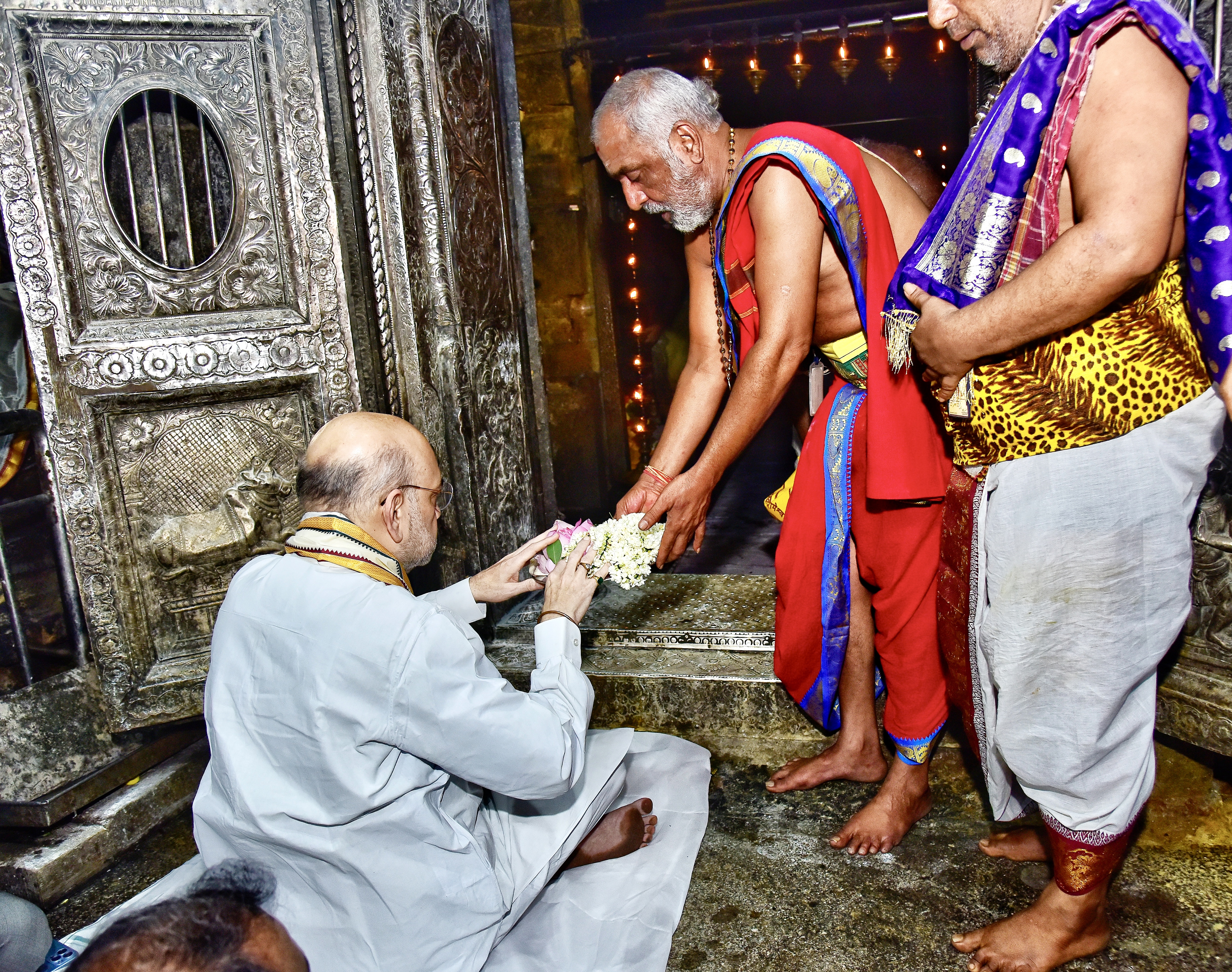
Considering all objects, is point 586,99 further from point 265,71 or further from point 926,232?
point 926,232

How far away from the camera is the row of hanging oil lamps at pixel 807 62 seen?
7.10 m

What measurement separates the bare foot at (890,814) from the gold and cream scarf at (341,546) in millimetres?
1545

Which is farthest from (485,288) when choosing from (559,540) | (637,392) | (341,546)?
(637,392)

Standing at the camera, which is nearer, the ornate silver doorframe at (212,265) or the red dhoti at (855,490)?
the red dhoti at (855,490)

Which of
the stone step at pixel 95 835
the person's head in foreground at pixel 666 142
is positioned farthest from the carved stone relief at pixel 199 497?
the person's head in foreground at pixel 666 142

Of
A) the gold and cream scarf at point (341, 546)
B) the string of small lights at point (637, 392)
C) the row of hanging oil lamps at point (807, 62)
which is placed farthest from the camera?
the string of small lights at point (637, 392)

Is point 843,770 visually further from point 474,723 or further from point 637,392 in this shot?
point 637,392

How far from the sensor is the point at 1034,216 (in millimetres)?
1802

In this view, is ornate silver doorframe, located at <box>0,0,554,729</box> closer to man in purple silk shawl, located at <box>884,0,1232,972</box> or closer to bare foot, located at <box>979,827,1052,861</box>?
man in purple silk shawl, located at <box>884,0,1232,972</box>

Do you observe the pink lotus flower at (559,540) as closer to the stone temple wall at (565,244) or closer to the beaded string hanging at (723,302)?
the beaded string hanging at (723,302)

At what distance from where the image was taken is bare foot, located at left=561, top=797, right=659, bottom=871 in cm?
251

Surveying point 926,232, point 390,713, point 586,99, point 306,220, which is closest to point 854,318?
point 926,232

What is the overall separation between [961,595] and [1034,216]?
995mm

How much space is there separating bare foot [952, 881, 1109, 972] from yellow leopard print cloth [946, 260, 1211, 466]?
1075mm
